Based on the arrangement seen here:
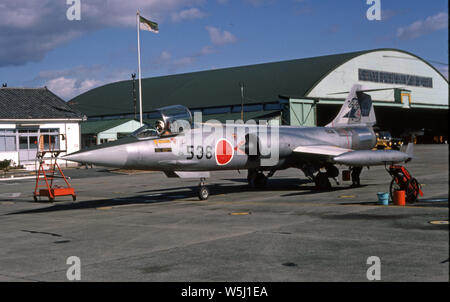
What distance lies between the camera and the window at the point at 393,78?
6645 centimetres

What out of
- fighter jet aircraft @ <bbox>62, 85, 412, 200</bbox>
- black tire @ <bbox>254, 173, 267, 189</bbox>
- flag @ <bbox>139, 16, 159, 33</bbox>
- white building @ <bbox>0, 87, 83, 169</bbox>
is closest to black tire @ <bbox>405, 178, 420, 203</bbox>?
fighter jet aircraft @ <bbox>62, 85, 412, 200</bbox>

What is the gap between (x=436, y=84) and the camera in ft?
252

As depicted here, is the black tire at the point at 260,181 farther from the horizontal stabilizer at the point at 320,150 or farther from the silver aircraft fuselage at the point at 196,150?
the horizontal stabilizer at the point at 320,150

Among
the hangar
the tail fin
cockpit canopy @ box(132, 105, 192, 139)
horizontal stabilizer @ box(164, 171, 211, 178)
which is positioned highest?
the hangar

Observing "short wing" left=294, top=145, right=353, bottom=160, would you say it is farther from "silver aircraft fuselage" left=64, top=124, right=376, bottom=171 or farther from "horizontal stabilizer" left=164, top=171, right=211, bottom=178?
"horizontal stabilizer" left=164, top=171, right=211, bottom=178

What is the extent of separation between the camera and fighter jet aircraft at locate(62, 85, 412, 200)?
17.3 meters

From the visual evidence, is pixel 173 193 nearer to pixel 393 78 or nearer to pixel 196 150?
pixel 196 150

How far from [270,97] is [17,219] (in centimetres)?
5087

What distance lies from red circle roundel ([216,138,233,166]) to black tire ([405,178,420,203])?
22.5ft

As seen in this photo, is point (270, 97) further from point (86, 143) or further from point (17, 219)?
point (17, 219)

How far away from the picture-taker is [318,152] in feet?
68.8

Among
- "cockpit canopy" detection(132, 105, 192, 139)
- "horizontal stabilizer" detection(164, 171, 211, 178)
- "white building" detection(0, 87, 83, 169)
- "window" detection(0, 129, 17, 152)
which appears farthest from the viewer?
"white building" detection(0, 87, 83, 169)

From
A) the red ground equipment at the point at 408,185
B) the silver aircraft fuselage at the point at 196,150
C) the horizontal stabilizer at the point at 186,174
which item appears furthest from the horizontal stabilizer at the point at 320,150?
the horizontal stabilizer at the point at 186,174

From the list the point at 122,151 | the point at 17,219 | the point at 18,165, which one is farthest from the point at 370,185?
the point at 18,165
